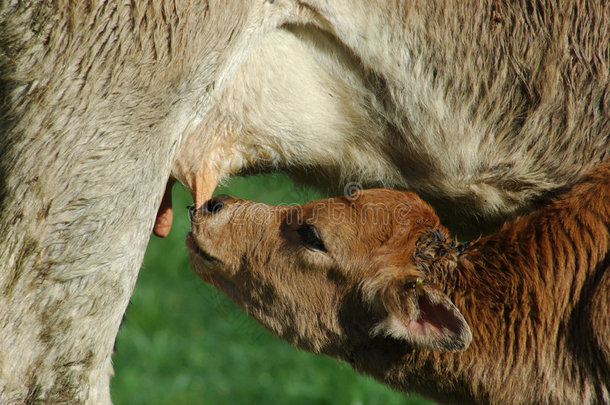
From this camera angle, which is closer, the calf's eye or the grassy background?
the calf's eye

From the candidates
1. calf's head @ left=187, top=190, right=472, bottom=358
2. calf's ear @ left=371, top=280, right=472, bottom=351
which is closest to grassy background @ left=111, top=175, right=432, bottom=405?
calf's head @ left=187, top=190, right=472, bottom=358

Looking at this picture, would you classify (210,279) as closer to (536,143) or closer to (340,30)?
(340,30)

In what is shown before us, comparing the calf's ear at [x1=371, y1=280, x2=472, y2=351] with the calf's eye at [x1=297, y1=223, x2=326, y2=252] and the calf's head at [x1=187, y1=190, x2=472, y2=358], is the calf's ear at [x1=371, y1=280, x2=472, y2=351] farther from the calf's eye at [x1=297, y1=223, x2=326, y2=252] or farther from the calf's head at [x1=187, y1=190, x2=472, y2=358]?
the calf's eye at [x1=297, y1=223, x2=326, y2=252]

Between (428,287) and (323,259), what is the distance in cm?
67

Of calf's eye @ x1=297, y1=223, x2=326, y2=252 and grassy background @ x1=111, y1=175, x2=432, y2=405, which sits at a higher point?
calf's eye @ x1=297, y1=223, x2=326, y2=252

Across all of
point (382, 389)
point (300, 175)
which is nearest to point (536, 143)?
point (300, 175)

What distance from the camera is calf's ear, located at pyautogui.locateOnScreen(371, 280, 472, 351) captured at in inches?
136

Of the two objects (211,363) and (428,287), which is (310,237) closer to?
(428,287)

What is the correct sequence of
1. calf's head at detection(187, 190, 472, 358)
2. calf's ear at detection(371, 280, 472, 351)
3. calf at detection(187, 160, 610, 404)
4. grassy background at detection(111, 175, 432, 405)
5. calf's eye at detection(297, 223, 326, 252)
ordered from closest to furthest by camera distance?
1. calf's ear at detection(371, 280, 472, 351)
2. calf at detection(187, 160, 610, 404)
3. calf's head at detection(187, 190, 472, 358)
4. calf's eye at detection(297, 223, 326, 252)
5. grassy background at detection(111, 175, 432, 405)

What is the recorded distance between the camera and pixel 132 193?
3297 mm

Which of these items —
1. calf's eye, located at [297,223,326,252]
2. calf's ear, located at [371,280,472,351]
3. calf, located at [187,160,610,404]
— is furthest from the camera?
calf's eye, located at [297,223,326,252]

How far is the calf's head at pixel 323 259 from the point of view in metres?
3.95

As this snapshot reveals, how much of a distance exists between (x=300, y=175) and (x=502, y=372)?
1.42 m

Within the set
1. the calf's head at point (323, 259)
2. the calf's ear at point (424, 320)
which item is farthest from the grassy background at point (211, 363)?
the calf's ear at point (424, 320)
